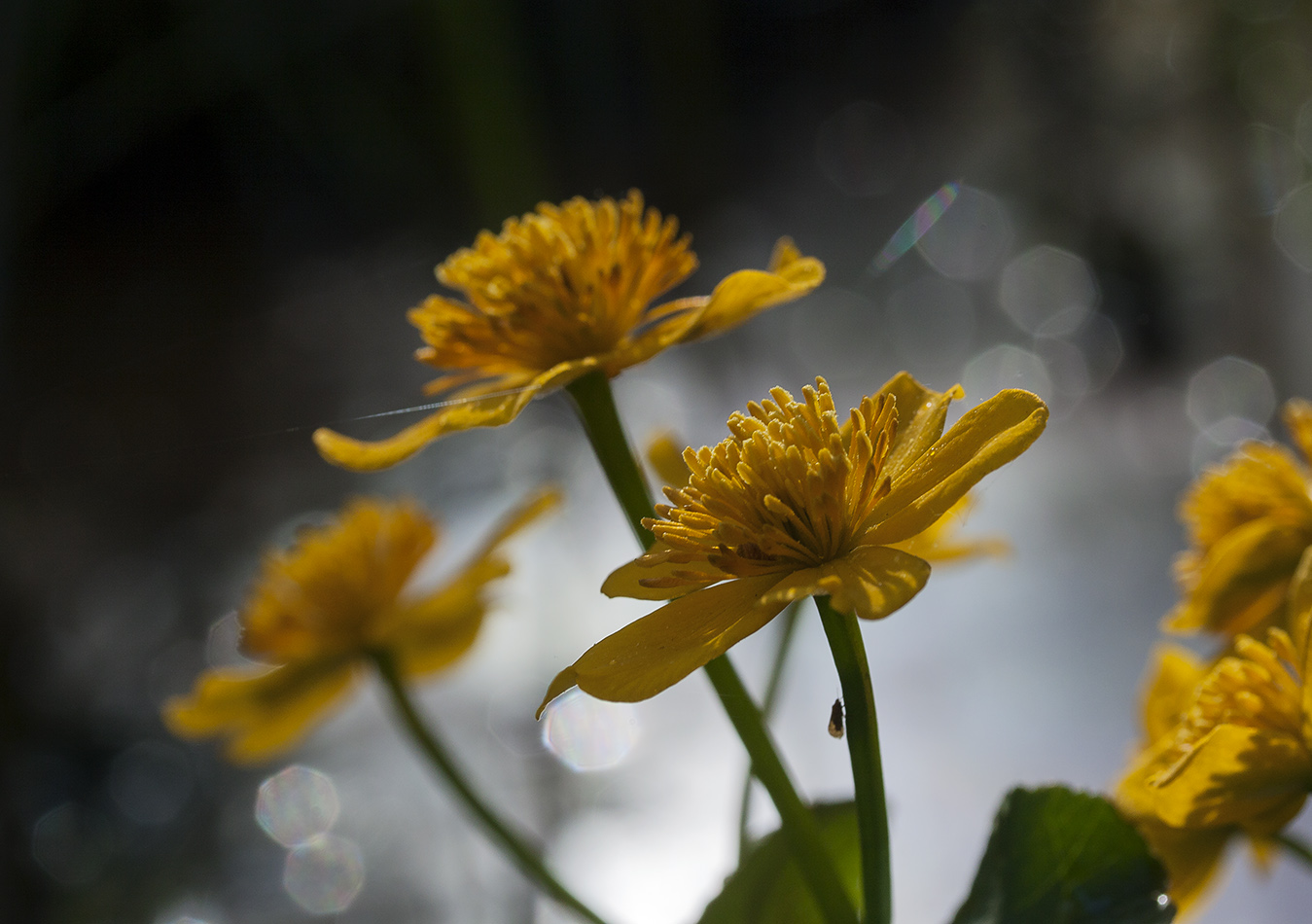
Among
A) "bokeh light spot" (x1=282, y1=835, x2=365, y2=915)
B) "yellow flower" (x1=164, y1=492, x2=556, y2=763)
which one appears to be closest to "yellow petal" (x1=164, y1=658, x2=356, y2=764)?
"yellow flower" (x1=164, y1=492, x2=556, y2=763)

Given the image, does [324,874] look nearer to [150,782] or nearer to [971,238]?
[150,782]

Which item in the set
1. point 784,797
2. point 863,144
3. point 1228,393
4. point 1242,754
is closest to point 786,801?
point 784,797

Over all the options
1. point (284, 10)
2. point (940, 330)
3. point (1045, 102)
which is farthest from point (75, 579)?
point (1045, 102)

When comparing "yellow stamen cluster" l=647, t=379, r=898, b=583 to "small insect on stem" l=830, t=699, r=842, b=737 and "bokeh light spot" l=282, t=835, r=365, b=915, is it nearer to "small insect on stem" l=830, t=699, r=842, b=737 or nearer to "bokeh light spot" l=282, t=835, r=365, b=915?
"small insect on stem" l=830, t=699, r=842, b=737

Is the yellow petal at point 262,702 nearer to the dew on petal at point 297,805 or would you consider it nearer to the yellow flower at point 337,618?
the yellow flower at point 337,618

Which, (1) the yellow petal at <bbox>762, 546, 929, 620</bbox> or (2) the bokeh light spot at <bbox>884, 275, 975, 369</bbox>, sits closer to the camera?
(1) the yellow petal at <bbox>762, 546, 929, 620</bbox>
